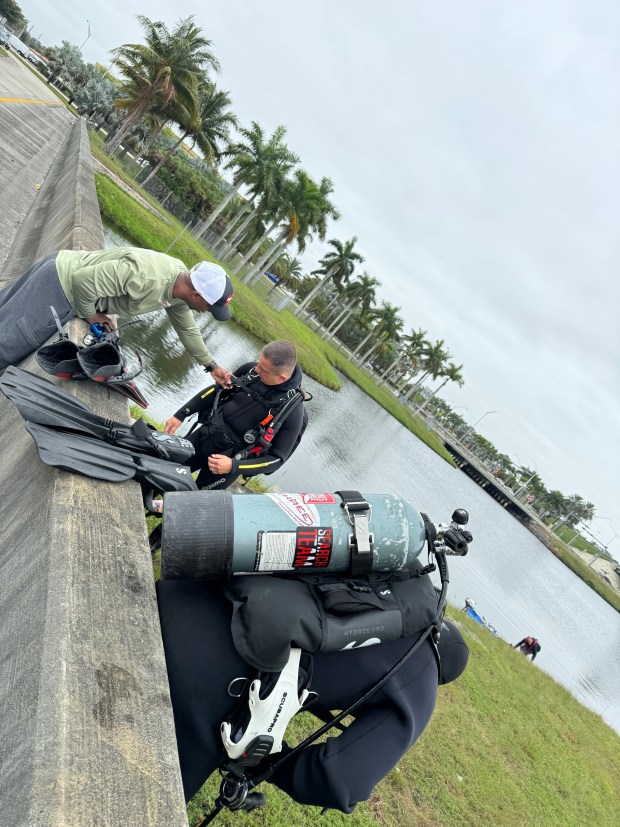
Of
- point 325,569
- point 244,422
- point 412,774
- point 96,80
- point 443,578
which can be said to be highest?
point 96,80

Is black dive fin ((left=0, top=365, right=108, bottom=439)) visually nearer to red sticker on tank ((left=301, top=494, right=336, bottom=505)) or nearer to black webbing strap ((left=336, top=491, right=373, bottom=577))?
red sticker on tank ((left=301, top=494, right=336, bottom=505))

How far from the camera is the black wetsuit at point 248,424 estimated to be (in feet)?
15.7

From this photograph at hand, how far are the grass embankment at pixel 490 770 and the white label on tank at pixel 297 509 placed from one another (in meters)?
0.97

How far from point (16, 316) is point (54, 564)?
280cm

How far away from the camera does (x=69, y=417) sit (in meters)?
3.15

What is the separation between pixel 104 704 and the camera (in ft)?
5.84

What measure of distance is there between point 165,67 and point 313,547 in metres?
44.7

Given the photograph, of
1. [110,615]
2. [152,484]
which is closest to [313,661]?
[110,615]

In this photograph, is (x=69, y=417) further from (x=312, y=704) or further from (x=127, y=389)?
(x=312, y=704)

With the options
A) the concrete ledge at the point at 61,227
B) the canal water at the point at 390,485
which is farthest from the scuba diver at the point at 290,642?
the canal water at the point at 390,485

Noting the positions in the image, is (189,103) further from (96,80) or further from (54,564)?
(54,564)

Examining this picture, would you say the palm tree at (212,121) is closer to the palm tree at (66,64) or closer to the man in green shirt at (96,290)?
the palm tree at (66,64)

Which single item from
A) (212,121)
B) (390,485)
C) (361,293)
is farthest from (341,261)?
(390,485)

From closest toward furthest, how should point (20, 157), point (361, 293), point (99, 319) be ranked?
point (99, 319)
point (20, 157)
point (361, 293)
